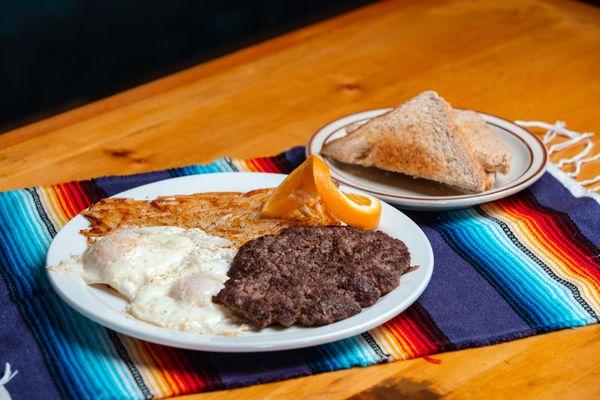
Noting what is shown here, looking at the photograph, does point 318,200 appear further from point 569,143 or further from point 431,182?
point 569,143

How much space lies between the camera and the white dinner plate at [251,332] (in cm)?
153

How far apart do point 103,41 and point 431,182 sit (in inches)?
84.5

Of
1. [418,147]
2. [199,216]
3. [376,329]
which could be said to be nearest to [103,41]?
[418,147]

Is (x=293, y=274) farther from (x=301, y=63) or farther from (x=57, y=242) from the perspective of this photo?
(x=301, y=63)

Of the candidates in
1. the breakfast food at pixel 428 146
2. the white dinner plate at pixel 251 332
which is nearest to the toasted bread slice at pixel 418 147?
the breakfast food at pixel 428 146

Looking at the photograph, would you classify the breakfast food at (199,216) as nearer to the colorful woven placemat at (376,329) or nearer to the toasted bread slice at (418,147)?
the colorful woven placemat at (376,329)

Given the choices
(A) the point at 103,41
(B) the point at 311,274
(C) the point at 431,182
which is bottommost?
(A) the point at 103,41

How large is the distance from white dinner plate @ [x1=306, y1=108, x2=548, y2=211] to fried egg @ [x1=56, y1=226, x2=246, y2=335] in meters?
0.53

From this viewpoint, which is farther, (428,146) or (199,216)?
(428,146)

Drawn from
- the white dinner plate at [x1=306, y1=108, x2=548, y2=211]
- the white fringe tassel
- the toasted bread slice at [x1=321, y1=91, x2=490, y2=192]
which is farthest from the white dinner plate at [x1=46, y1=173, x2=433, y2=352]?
the white fringe tassel

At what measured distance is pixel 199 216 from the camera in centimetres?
196

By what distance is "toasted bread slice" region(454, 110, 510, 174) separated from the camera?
7.48 ft

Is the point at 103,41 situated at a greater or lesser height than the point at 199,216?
lesser

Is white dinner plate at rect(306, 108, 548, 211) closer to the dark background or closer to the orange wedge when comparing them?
the orange wedge
